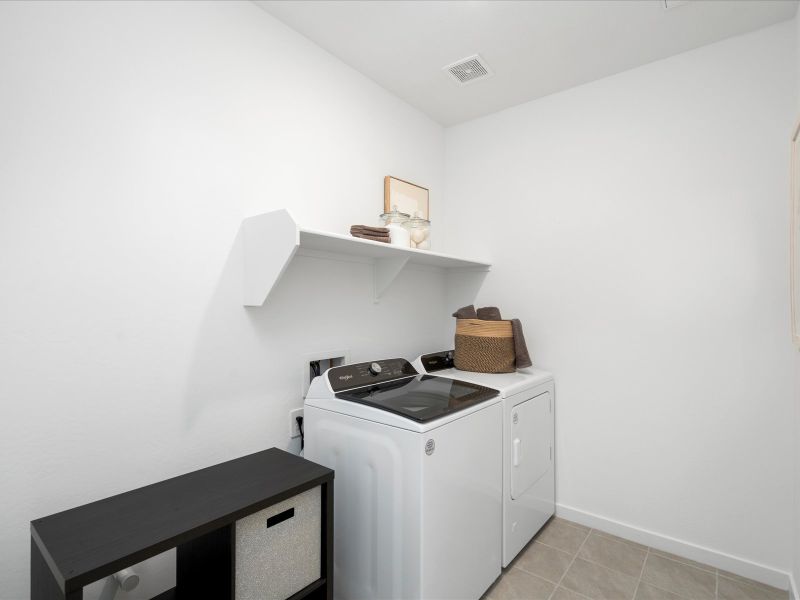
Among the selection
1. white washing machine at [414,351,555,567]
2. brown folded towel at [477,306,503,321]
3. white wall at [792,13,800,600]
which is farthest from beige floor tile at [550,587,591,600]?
brown folded towel at [477,306,503,321]

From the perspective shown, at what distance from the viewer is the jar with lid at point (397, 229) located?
2043 millimetres

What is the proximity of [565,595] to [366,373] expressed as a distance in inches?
50.9

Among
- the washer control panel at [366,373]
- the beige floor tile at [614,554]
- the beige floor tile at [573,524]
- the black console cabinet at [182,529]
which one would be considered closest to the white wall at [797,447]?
the beige floor tile at [614,554]

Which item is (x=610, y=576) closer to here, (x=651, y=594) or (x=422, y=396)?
(x=651, y=594)

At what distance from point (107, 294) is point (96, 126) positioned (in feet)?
1.81

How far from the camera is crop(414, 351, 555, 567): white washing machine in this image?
190 centimetres

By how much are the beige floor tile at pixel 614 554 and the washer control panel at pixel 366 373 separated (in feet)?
4.16

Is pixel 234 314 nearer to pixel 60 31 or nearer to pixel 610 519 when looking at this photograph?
pixel 60 31

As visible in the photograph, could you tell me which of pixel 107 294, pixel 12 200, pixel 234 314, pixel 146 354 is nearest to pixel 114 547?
pixel 146 354

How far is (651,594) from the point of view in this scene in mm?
1762

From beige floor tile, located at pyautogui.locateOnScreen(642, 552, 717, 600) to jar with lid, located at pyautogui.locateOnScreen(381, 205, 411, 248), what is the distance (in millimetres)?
1946

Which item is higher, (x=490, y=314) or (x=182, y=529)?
(x=490, y=314)

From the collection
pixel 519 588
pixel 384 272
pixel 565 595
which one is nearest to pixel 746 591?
pixel 565 595

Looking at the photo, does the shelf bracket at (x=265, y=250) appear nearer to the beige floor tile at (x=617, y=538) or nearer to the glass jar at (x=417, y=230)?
the glass jar at (x=417, y=230)
